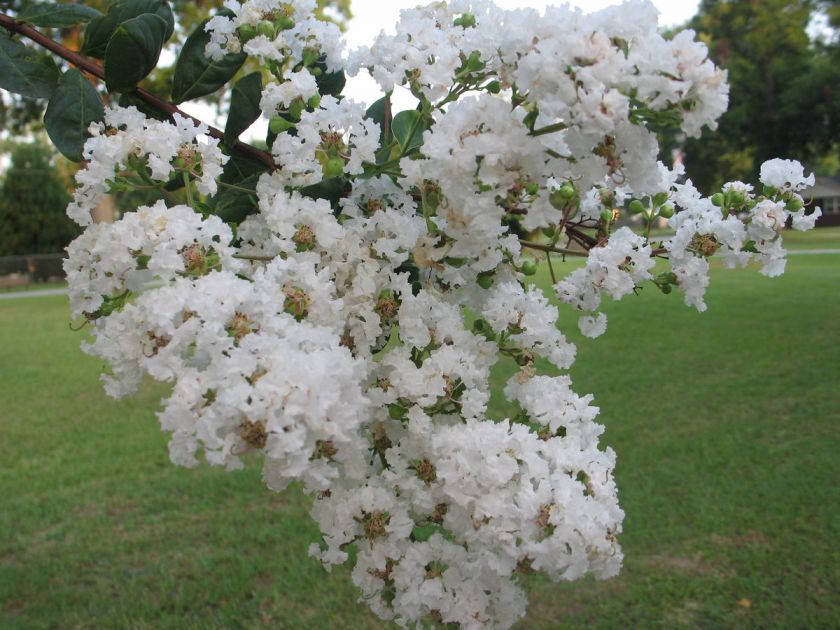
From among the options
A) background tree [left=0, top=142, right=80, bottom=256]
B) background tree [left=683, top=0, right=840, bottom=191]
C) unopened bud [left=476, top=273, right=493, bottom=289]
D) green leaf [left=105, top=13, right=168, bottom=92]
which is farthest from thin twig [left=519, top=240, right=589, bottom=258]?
background tree [left=683, top=0, right=840, bottom=191]

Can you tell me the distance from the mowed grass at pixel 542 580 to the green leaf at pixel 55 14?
103 inches

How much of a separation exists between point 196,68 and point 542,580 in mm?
3066

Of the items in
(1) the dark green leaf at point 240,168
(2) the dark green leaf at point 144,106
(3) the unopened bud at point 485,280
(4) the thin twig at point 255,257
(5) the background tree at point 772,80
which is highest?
(5) the background tree at point 772,80

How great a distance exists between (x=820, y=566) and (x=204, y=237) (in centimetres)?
365

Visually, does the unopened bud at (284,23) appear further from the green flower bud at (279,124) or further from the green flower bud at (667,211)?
the green flower bud at (667,211)

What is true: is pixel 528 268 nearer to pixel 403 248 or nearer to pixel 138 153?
pixel 403 248

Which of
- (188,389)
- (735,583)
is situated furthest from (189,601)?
(188,389)

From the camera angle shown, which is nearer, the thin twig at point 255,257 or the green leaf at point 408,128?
the thin twig at point 255,257

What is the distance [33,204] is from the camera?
25.9 meters

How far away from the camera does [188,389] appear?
2.64ft

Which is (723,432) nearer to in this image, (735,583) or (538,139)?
(735,583)

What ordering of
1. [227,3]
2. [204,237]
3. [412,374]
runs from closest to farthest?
[204,237]
[412,374]
[227,3]

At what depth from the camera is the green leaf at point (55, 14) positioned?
4.57 feet

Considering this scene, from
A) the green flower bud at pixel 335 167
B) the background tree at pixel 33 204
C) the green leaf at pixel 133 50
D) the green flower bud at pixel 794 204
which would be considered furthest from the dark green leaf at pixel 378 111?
the background tree at pixel 33 204
